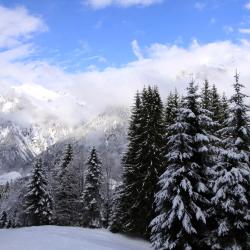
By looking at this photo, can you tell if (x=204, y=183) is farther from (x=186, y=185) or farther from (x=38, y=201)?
(x=38, y=201)

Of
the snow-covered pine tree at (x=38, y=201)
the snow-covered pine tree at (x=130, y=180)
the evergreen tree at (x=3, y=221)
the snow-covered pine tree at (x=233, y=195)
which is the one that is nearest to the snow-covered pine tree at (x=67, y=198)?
the snow-covered pine tree at (x=38, y=201)

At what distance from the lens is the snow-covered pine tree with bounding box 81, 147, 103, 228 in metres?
63.3

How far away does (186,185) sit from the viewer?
89.6 feet

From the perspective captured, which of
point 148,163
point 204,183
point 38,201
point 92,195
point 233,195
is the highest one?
point 148,163

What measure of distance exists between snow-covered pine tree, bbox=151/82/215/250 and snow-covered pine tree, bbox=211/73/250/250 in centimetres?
120

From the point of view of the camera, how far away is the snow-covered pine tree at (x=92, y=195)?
→ 63.3 metres

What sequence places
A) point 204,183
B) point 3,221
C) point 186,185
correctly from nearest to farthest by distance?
point 186,185
point 204,183
point 3,221

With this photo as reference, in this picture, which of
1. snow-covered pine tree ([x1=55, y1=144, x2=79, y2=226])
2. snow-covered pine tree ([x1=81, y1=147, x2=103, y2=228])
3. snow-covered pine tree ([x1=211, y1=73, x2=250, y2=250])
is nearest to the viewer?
snow-covered pine tree ([x1=211, y1=73, x2=250, y2=250])

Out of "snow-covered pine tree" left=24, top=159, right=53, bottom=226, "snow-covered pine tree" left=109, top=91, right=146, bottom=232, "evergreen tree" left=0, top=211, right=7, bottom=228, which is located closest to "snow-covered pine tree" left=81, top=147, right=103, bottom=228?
"snow-covered pine tree" left=24, top=159, right=53, bottom=226

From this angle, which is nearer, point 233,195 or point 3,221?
point 233,195

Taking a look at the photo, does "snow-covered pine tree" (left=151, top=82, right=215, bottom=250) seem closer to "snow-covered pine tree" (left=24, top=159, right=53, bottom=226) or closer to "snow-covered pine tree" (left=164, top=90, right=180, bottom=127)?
"snow-covered pine tree" (left=164, top=90, right=180, bottom=127)

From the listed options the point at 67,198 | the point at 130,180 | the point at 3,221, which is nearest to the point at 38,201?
the point at 67,198

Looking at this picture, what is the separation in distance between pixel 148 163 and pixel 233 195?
16392 mm

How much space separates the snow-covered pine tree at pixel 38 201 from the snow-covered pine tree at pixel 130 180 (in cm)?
1740
